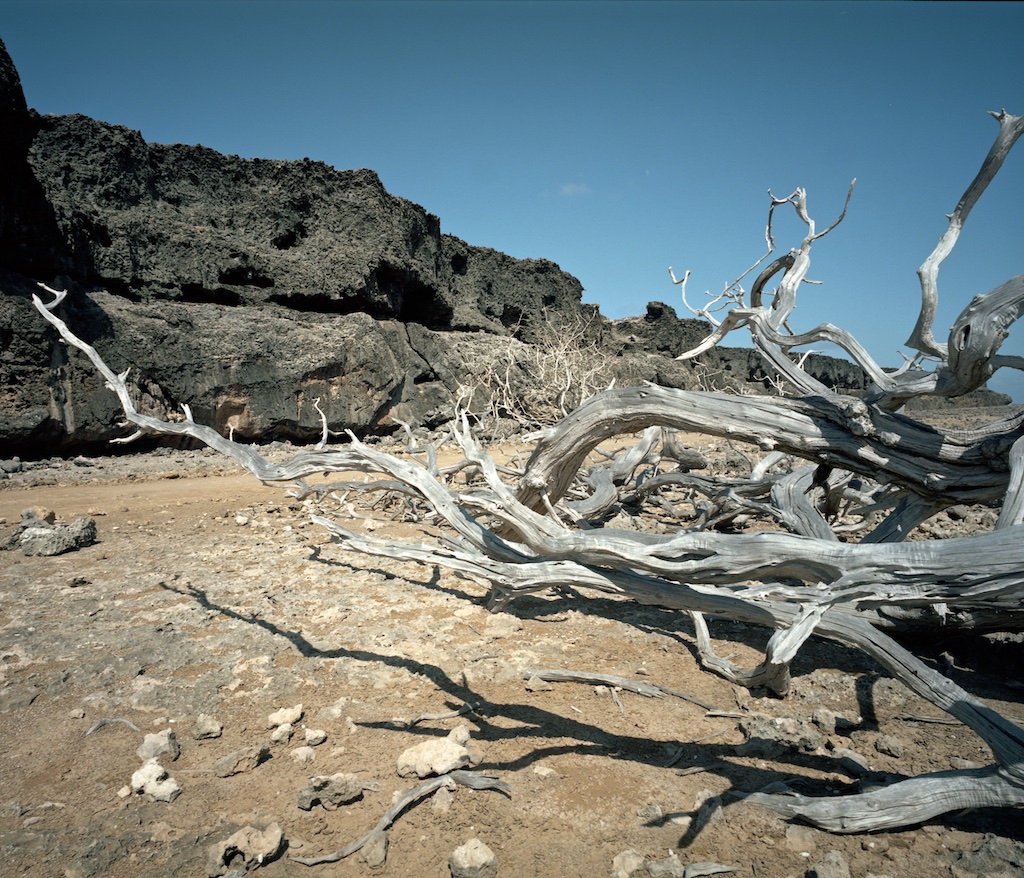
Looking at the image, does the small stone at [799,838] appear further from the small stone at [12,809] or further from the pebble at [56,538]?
the pebble at [56,538]

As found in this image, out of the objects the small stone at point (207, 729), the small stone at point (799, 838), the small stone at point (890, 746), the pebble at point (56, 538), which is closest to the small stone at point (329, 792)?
the small stone at point (207, 729)

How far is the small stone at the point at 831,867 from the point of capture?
1.79m

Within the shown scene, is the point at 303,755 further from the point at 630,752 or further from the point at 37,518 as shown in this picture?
the point at 37,518

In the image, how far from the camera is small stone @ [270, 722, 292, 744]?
257cm

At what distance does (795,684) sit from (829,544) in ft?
3.99

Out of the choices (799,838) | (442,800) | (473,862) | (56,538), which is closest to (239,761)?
(442,800)

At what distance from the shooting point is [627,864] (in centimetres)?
191

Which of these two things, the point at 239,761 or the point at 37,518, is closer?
the point at 239,761

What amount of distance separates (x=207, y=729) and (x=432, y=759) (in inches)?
38.1

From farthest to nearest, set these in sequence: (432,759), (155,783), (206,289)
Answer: (206,289)
(432,759)
(155,783)

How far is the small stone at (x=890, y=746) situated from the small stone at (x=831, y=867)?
0.77 m

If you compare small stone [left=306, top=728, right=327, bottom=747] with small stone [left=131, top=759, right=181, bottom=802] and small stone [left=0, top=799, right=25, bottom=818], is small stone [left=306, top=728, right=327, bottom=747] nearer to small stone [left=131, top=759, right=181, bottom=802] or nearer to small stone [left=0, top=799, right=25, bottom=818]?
small stone [left=131, top=759, right=181, bottom=802]

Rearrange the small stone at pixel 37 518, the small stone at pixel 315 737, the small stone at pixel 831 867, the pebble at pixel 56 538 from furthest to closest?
the small stone at pixel 37 518 → the pebble at pixel 56 538 → the small stone at pixel 315 737 → the small stone at pixel 831 867

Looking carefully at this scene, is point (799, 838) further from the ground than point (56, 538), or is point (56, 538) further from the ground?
point (799, 838)
